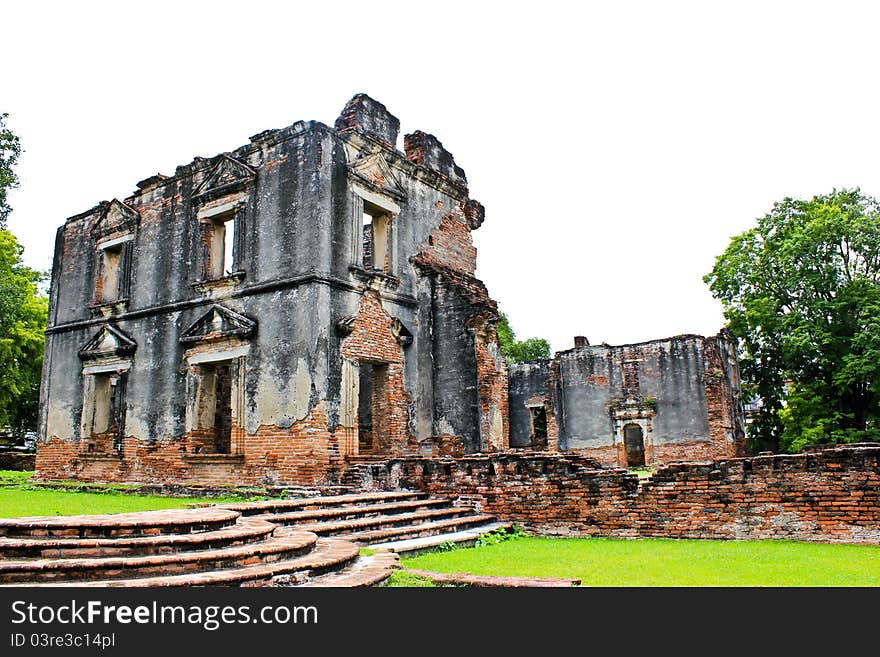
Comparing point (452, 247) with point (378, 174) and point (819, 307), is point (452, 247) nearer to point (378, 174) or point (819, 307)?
point (378, 174)

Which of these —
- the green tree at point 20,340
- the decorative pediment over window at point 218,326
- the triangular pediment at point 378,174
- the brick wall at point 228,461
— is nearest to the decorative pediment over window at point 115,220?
the decorative pediment over window at point 218,326

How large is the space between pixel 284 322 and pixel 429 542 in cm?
610

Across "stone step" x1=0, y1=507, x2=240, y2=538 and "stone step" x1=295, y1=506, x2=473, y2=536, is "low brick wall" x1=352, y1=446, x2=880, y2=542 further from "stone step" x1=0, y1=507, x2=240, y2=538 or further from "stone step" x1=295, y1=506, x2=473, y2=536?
"stone step" x1=0, y1=507, x2=240, y2=538

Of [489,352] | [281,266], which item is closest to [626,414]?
[489,352]

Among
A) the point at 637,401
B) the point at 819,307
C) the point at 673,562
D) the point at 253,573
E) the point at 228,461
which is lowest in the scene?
the point at 673,562

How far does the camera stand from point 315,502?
912 centimetres

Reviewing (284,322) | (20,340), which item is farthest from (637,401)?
(20,340)

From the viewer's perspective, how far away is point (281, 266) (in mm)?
13367

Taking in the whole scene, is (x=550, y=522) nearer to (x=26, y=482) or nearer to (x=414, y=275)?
(x=414, y=275)

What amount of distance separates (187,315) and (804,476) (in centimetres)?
1176

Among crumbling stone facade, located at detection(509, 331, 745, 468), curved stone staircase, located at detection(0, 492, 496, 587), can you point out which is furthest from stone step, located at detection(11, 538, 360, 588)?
crumbling stone facade, located at detection(509, 331, 745, 468)

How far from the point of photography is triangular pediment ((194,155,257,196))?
1438 cm

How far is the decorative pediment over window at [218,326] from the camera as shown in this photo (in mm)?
13625

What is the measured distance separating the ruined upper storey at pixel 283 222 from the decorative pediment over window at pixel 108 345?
610mm
